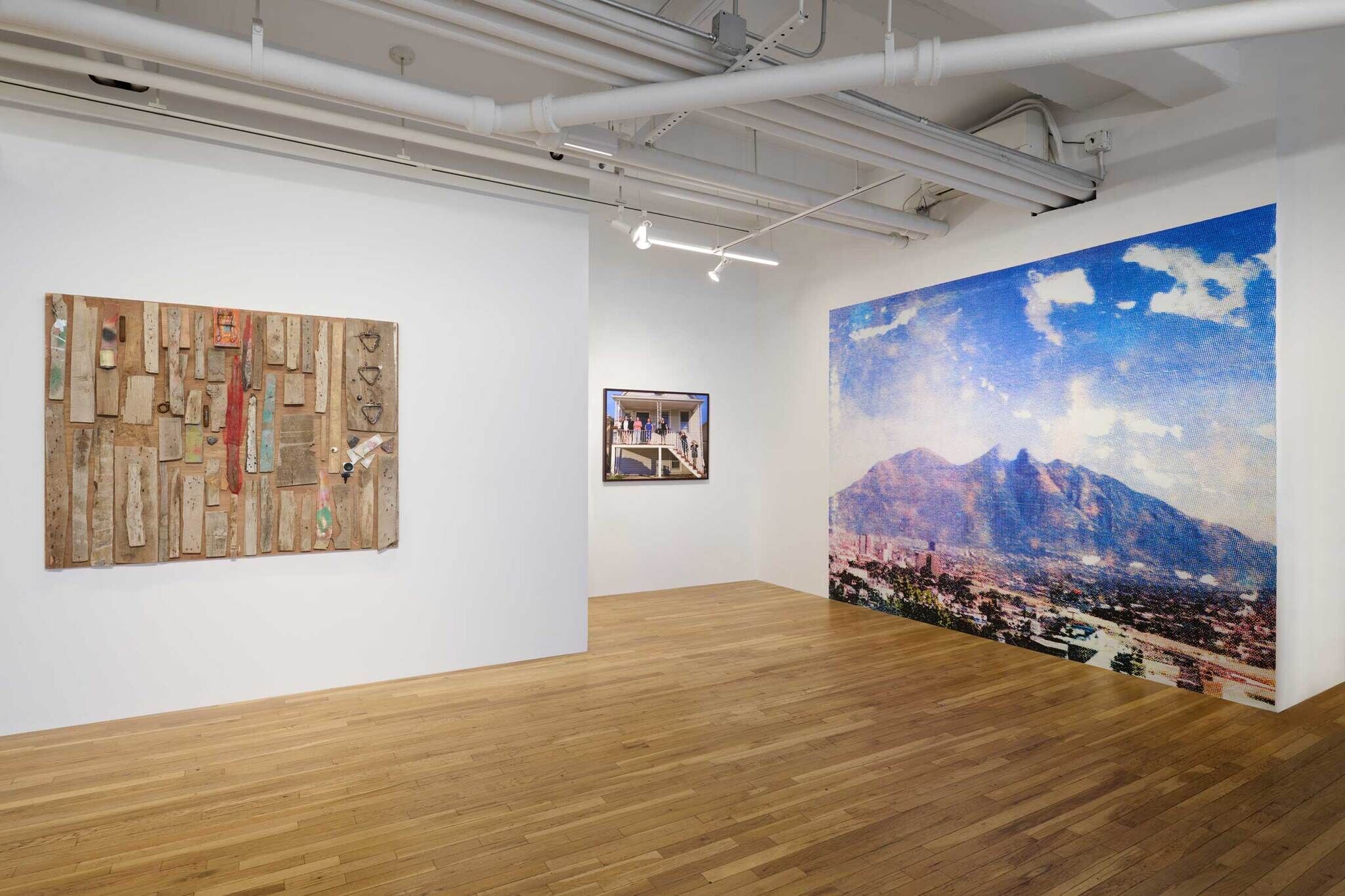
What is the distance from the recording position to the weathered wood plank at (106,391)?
3.96m

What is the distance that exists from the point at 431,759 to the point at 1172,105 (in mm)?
5911

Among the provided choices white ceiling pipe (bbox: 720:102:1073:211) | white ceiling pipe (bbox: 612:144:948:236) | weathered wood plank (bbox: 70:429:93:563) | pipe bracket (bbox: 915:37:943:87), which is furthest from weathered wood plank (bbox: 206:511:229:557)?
pipe bracket (bbox: 915:37:943:87)

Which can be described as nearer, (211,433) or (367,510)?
(211,433)

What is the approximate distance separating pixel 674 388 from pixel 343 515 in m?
4.06

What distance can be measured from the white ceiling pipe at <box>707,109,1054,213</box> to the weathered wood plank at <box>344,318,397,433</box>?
8.40ft

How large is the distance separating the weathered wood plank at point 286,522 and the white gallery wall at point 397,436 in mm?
120

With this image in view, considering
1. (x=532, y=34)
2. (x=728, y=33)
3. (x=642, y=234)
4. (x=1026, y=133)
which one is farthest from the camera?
(x=642, y=234)

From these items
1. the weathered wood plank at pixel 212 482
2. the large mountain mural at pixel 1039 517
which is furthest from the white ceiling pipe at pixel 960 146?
the weathered wood plank at pixel 212 482

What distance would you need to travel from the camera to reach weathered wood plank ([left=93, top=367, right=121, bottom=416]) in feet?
13.0

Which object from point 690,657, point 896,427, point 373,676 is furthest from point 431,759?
point 896,427

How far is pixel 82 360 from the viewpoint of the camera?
393 centimetres

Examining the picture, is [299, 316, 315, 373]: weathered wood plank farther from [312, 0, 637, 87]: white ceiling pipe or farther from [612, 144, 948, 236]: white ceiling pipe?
[612, 144, 948, 236]: white ceiling pipe

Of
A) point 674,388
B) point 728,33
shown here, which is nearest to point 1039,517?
point 674,388

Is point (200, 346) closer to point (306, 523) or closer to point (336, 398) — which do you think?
point (336, 398)
